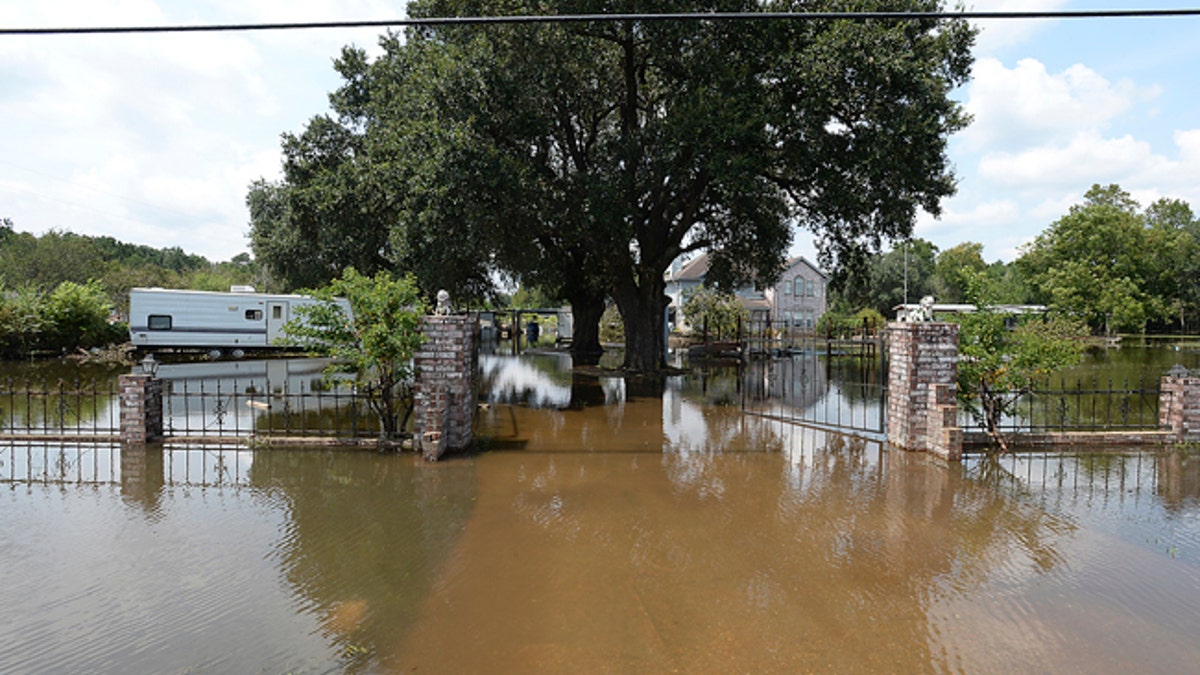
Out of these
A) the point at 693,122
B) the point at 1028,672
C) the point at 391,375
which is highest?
the point at 693,122

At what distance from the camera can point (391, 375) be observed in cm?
948

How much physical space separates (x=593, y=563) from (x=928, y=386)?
260 inches

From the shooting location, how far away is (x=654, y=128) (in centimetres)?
1597

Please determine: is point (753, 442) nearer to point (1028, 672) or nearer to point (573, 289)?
point (1028, 672)

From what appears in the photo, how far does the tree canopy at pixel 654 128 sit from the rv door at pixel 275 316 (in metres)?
8.85

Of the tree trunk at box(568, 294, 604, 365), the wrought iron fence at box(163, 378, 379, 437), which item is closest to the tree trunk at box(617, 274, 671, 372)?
the tree trunk at box(568, 294, 604, 365)

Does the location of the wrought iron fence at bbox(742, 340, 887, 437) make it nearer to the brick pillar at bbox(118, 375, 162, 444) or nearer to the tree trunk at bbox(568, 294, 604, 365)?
the tree trunk at bbox(568, 294, 604, 365)

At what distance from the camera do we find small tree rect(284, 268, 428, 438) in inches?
364

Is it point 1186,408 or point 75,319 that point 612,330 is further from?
point 1186,408

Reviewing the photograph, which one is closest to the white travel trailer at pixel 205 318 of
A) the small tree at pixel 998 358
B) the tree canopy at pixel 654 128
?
the tree canopy at pixel 654 128

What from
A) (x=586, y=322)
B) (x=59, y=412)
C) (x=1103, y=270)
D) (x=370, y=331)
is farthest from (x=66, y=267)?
(x=1103, y=270)

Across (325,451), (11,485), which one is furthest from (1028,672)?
(11,485)

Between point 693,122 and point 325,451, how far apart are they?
Answer: 10811 mm

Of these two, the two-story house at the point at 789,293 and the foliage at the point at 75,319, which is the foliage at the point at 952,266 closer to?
the two-story house at the point at 789,293
